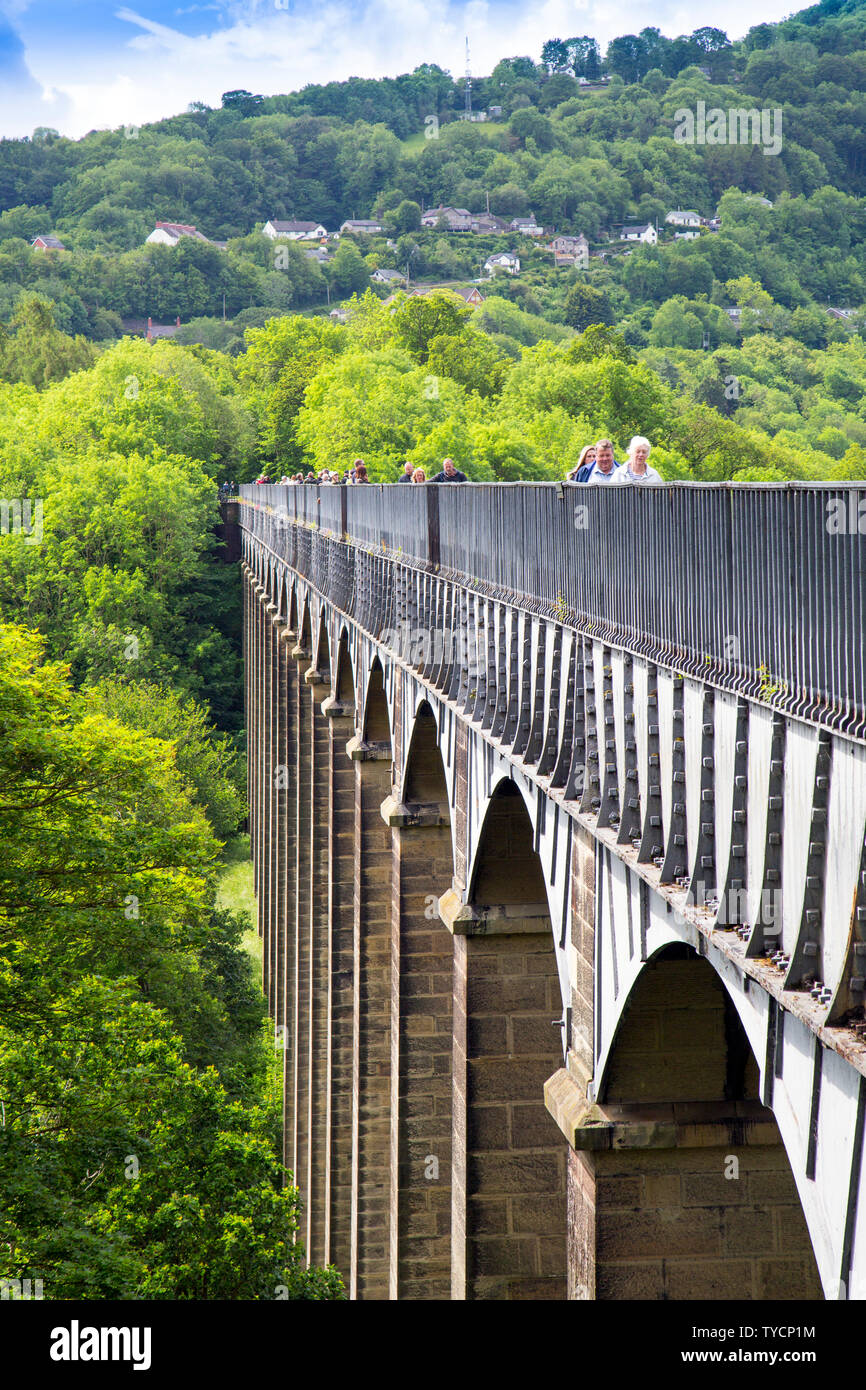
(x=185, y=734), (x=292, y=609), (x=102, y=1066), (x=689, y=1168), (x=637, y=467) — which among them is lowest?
(x=102, y=1066)

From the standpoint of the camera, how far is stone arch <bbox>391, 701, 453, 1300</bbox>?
59.7ft

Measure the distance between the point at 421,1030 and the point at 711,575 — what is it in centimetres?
1256

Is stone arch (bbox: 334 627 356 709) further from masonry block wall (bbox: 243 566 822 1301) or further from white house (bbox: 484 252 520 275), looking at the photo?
white house (bbox: 484 252 520 275)

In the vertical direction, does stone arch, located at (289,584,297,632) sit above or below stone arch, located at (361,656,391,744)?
above

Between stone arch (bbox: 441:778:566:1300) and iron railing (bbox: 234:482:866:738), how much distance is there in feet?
9.12

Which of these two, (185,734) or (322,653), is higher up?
(322,653)

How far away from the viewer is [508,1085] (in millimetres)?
14156

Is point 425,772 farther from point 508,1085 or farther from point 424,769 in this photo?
point 508,1085

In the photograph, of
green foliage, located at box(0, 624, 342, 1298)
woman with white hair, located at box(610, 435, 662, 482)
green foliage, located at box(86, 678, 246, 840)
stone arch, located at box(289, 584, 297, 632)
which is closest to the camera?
woman with white hair, located at box(610, 435, 662, 482)

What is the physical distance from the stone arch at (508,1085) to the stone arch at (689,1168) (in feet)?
14.8

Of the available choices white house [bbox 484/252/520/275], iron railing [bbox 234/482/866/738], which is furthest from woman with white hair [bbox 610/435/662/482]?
white house [bbox 484/252/520/275]

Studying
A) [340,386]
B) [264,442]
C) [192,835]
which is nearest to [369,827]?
[192,835]

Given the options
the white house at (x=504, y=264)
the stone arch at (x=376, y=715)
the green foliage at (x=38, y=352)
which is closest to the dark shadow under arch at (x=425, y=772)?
the stone arch at (x=376, y=715)

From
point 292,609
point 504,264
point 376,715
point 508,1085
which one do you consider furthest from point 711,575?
point 504,264
